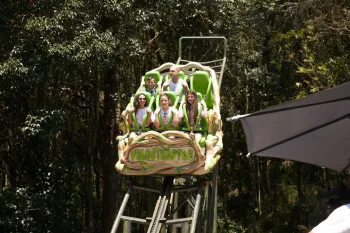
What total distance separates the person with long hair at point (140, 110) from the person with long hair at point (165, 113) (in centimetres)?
10

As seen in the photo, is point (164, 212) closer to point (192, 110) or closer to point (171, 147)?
point (171, 147)

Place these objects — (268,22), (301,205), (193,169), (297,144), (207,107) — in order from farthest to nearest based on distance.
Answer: (268,22) → (301,205) → (207,107) → (193,169) → (297,144)

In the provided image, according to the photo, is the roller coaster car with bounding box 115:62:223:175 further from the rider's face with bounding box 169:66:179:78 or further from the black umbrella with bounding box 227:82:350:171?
the black umbrella with bounding box 227:82:350:171

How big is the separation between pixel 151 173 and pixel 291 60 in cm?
854

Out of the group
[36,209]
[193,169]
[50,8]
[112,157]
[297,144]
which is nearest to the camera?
[297,144]

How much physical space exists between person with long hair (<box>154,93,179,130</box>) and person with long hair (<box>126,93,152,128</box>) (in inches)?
4.0

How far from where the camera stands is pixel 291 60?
16.2 m

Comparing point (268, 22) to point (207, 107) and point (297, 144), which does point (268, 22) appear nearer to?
point (207, 107)

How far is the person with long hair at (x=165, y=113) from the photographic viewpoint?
333 inches

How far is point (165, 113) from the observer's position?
8.52 m

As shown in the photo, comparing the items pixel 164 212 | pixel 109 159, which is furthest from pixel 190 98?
pixel 109 159

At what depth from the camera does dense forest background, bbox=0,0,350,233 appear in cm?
1166

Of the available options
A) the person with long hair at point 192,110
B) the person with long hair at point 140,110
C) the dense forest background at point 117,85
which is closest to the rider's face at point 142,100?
the person with long hair at point 140,110

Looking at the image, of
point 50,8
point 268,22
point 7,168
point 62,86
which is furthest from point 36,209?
point 268,22
